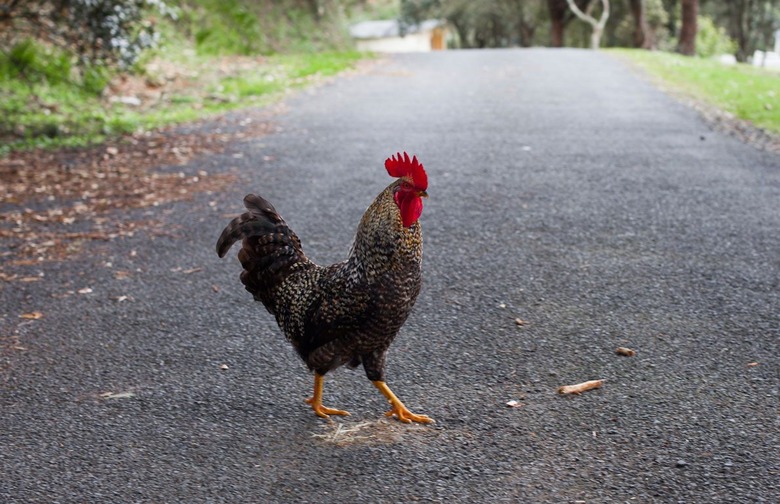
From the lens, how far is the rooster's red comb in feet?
12.2

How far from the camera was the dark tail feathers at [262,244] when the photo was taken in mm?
4125

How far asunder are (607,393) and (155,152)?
7.77 m

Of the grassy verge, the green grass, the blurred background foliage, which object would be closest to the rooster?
the grassy verge

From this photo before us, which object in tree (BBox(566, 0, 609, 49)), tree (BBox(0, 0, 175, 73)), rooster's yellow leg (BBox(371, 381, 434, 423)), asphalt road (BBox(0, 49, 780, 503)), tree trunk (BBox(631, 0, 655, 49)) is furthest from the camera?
tree (BBox(566, 0, 609, 49))

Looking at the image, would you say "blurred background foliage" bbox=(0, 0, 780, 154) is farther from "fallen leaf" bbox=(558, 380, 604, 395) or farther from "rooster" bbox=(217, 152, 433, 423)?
"fallen leaf" bbox=(558, 380, 604, 395)

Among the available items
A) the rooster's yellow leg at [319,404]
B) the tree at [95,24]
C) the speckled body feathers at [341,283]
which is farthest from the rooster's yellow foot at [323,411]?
the tree at [95,24]

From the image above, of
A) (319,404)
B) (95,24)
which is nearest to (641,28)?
(95,24)

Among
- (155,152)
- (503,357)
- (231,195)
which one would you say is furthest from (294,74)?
(503,357)

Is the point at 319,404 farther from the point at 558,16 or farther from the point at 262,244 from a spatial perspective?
the point at 558,16

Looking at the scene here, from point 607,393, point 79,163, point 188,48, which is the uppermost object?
point 188,48

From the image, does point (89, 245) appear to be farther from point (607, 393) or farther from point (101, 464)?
point (607, 393)

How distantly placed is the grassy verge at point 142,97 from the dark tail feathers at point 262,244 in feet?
24.8

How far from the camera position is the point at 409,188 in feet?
12.3

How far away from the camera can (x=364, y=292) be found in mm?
3838
